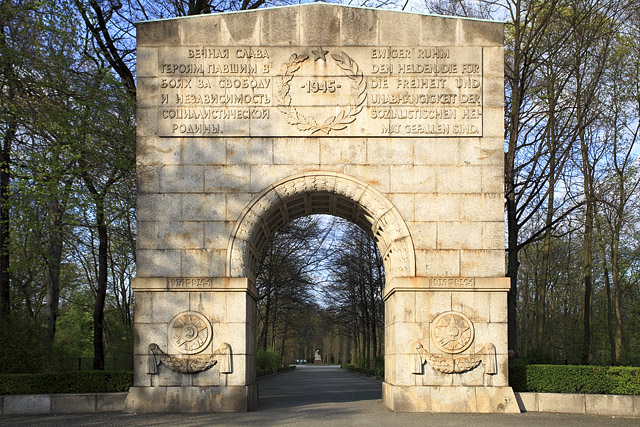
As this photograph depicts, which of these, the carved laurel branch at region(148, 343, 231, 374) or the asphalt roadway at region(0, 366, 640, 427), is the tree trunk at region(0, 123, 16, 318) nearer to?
the asphalt roadway at region(0, 366, 640, 427)

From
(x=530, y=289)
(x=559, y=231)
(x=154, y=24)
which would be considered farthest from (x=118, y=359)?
(x=530, y=289)

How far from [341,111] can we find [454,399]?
23.6 ft

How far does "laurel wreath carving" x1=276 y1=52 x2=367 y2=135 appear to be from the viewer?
16500 millimetres

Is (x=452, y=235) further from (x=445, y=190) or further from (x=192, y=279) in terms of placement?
(x=192, y=279)

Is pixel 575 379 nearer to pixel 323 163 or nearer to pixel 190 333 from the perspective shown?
pixel 323 163

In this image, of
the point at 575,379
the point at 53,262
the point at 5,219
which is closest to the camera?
the point at 575,379

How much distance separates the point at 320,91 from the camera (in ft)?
54.4

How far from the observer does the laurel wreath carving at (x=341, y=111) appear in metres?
16.5

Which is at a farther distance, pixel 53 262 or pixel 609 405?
pixel 53 262

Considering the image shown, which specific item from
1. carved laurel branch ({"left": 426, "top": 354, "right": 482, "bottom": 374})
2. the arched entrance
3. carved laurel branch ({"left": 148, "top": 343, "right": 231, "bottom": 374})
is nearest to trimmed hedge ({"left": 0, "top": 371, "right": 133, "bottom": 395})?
carved laurel branch ({"left": 148, "top": 343, "right": 231, "bottom": 374})

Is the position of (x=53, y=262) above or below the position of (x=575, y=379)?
above

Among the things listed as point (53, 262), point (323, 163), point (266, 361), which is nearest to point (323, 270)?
point (266, 361)

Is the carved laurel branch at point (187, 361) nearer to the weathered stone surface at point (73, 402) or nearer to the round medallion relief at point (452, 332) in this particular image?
the weathered stone surface at point (73, 402)

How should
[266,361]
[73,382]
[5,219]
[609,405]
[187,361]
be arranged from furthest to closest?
[266,361] < [5,219] < [73,382] < [609,405] < [187,361]
